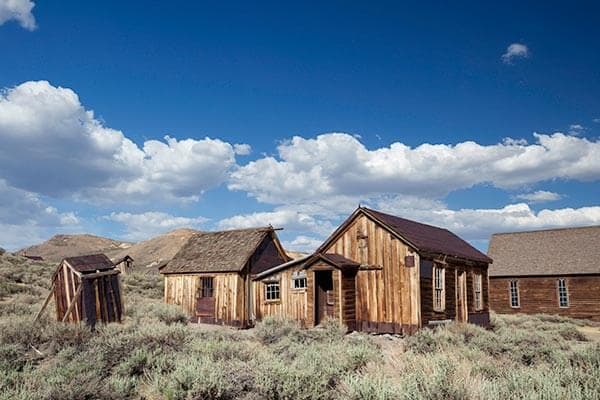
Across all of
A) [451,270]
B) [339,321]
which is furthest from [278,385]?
[451,270]

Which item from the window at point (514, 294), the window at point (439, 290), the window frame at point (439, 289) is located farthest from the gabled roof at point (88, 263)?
the window at point (514, 294)

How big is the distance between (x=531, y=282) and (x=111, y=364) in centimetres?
2767

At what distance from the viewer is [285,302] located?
2078 centimetres

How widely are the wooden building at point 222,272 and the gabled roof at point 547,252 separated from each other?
51.3ft

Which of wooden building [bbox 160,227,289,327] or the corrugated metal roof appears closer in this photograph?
the corrugated metal roof

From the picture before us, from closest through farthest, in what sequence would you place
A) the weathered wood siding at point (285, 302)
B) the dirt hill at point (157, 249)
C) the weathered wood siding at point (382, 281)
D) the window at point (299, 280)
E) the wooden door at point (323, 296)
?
the weathered wood siding at point (382, 281), the wooden door at point (323, 296), the weathered wood siding at point (285, 302), the window at point (299, 280), the dirt hill at point (157, 249)

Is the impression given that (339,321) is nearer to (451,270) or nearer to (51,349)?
(451,270)

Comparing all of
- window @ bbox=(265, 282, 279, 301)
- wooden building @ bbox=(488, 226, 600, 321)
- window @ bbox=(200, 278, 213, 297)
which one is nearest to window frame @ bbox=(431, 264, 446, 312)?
window @ bbox=(265, 282, 279, 301)

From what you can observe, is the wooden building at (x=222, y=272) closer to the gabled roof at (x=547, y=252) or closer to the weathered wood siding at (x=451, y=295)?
the weathered wood siding at (x=451, y=295)

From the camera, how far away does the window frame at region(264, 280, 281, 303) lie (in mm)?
21234

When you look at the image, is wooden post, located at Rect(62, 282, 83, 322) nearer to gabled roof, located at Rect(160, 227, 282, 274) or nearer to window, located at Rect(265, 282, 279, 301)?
gabled roof, located at Rect(160, 227, 282, 274)

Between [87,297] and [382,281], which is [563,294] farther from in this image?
[87,297]

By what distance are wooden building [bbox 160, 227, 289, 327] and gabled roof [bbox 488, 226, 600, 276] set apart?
15.6 metres

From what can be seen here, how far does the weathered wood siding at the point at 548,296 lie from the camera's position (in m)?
28.1
